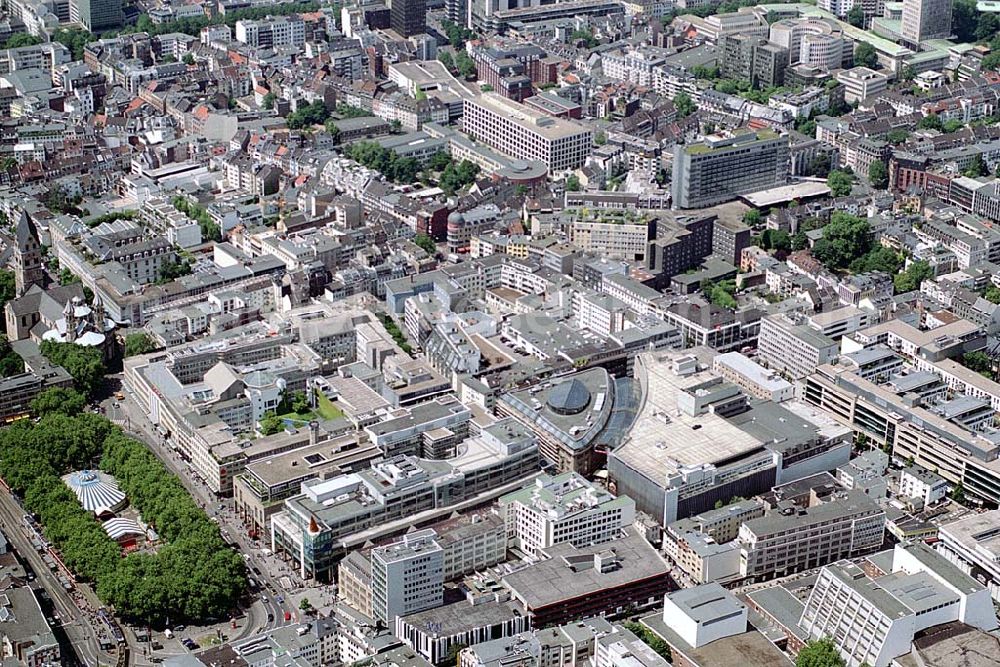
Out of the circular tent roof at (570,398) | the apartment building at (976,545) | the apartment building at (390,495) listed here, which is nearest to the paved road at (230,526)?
the apartment building at (390,495)

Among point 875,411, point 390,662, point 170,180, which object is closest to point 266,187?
point 170,180

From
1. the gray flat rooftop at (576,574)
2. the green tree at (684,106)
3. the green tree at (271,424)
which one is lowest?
the gray flat rooftop at (576,574)

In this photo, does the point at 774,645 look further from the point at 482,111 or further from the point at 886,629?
the point at 482,111

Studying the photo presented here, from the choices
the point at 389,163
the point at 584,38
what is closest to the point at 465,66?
the point at 584,38

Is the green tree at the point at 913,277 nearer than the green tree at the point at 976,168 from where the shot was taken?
Yes

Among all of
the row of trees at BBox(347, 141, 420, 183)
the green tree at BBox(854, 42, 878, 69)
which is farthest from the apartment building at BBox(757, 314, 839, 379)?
the green tree at BBox(854, 42, 878, 69)

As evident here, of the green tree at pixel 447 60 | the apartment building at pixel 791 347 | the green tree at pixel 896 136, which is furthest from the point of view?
the green tree at pixel 447 60

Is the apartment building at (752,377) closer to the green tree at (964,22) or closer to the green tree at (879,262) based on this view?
the green tree at (879,262)

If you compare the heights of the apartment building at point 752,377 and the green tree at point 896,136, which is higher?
the green tree at point 896,136
